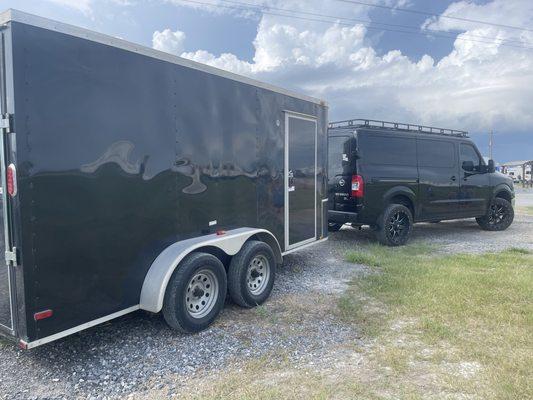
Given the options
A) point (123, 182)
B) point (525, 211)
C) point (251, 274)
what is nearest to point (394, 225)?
point (251, 274)

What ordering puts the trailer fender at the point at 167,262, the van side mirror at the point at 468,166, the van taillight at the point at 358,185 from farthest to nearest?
1. the van side mirror at the point at 468,166
2. the van taillight at the point at 358,185
3. the trailer fender at the point at 167,262

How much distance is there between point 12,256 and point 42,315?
0.45 m

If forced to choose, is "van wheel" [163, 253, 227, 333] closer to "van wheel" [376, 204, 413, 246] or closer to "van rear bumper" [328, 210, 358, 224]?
"van rear bumper" [328, 210, 358, 224]

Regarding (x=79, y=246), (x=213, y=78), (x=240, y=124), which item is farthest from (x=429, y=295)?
(x=79, y=246)

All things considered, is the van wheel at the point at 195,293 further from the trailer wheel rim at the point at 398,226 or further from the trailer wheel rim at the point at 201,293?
the trailer wheel rim at the point at 398,226

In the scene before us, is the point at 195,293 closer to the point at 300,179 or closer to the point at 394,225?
the point at 300,179

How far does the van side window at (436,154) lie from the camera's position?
862 cm

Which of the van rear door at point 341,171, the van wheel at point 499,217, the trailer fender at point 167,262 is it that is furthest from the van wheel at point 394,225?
the trailer fender at point 167,262

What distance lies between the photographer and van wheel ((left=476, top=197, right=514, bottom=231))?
33.9 ft

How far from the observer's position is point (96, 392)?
2.96 m

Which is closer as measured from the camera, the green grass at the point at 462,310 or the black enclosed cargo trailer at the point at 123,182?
the black enclosed cargo trailer at the point at 123,182

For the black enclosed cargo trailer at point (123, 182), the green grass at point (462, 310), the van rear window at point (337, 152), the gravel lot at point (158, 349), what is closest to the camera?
the black enclosed cargo trailer at point (123, 182)

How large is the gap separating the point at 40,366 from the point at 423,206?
7398mm

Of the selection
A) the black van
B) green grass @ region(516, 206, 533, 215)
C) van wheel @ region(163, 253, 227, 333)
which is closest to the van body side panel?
the black van
